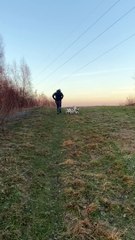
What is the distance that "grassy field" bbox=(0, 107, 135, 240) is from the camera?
652 centimetres

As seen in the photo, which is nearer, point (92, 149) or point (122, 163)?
point (122, 163)

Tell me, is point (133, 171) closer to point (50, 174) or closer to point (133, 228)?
point (50, 174)

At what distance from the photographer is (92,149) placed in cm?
1255

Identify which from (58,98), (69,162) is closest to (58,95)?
(58,98)

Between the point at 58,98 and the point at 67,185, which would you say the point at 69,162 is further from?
the point at 58,98

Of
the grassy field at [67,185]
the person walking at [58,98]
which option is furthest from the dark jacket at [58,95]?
the grassy field at [67,185]

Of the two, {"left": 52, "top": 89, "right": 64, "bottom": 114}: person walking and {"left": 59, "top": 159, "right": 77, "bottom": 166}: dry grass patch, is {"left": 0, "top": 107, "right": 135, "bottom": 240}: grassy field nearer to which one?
{"left": 59, "top": 159, "right": 77, "bottom": 166}: dry grass patch

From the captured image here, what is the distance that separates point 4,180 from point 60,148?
4.34m

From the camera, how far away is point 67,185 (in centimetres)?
857

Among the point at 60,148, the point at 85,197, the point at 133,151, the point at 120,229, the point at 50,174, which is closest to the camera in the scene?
the point at 120,229

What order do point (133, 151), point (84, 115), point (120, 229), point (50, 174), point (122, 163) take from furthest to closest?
point (84, 115) → point (133, 151) → point (122, 163) → point (50, 174) → point (120, 229)

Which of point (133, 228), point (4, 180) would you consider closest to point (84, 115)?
point (4, 180)

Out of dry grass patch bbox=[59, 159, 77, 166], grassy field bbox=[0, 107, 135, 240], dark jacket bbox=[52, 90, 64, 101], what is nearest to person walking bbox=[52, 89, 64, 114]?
dark jacket bbox=[52, 90, 64, 101]

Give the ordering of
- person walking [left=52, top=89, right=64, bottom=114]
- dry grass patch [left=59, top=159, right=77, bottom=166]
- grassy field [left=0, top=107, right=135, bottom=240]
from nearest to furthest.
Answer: grassy field [left=0, top=107, right=135, bottom=240] < dry grass patch [left=59, top=159, right=77, bottom=166] < person walking [left=52, top=89, right=64, bottom=114]
